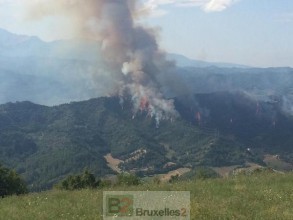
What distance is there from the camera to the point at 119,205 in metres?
19.6

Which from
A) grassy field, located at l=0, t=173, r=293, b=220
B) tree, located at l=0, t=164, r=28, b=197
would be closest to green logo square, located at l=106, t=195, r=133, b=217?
grassy field, located at l=0, t=173, r=293, b=220

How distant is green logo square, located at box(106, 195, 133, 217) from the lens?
18.4m

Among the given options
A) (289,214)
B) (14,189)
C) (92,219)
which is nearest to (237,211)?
(289,214)

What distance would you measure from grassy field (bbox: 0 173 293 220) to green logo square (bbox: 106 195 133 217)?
1.79 feet

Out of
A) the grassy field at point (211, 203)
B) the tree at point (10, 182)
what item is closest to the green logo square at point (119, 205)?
the grassy field at point (211, 203)

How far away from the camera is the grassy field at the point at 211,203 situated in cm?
1773

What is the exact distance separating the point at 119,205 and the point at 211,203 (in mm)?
4444

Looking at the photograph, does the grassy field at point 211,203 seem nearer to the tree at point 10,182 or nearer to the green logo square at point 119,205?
the green logo square at point 119,205

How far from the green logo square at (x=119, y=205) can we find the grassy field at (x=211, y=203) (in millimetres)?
546

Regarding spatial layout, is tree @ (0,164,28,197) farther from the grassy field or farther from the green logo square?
the green logo square

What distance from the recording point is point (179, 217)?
16891 mm

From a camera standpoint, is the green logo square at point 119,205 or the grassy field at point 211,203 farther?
the green logo square at point 119,205

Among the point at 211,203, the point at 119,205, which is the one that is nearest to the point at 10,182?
the point at 119,205

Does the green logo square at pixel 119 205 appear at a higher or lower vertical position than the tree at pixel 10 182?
higher
